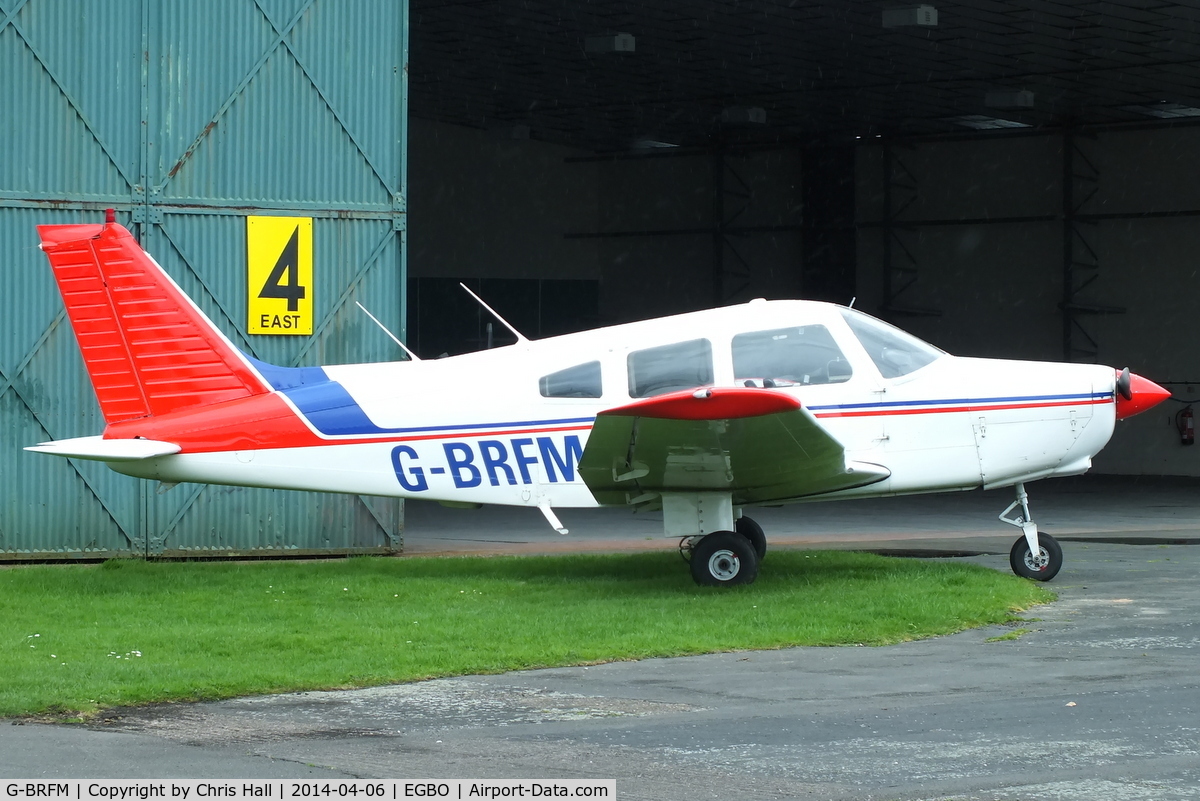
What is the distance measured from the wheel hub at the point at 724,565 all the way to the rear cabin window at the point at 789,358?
1344 millimetres

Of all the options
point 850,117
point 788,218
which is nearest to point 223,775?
point 850,117

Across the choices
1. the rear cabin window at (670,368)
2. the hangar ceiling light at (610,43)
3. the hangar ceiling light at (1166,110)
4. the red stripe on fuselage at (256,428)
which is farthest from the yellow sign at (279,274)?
the hangar ceiling light at (1166,110)

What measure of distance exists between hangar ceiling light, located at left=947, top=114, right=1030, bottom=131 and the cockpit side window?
18.9 meters

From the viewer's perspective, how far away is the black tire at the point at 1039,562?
39.2 feet

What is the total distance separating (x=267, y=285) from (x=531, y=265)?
2083 centimetres

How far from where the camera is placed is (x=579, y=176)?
36156mm

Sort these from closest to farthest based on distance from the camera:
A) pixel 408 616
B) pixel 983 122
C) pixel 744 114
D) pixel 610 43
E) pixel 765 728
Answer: pixel 765 728, pixel 408 616, pixel 610 43, pixel 744 114, pixel 983 122

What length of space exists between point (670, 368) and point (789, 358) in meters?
0.94

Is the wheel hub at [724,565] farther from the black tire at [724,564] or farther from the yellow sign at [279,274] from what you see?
the yellow sign at [279,274]

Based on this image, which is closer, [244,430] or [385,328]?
[244,430]

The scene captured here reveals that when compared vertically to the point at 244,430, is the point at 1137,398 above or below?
above

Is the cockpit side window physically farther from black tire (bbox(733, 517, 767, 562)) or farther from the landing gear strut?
black tire (bbox(733, 517, 767, 562))

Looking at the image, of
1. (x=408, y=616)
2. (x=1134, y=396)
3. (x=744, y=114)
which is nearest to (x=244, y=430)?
(x=408, y=616)
